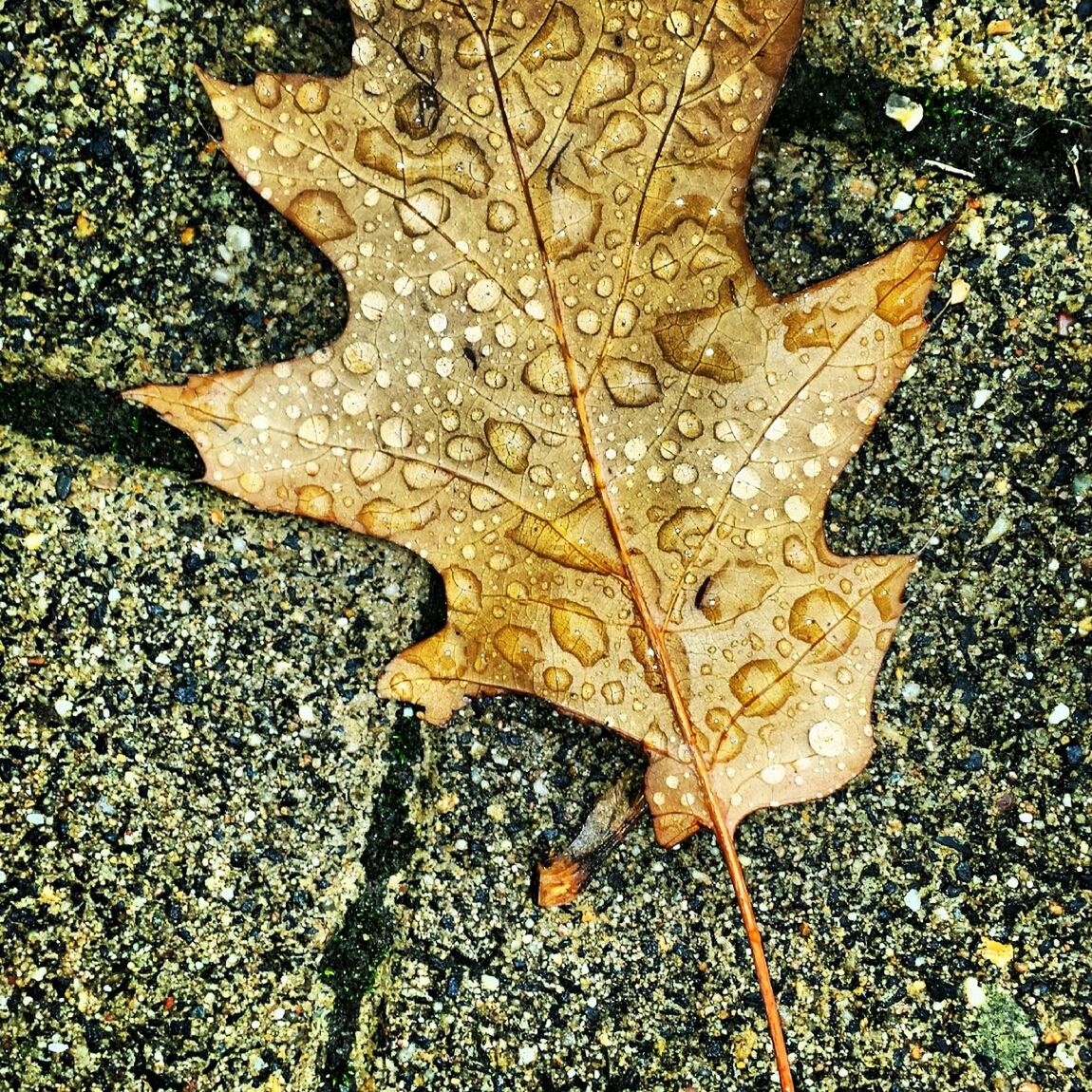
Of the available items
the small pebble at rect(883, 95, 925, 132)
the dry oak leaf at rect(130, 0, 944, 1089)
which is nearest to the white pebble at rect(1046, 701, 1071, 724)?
the dry oak leaf at rect(130, 0, 944, 1089)

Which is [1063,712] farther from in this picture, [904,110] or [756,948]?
[904,110]

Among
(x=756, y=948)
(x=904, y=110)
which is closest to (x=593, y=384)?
(x=904, y=110)

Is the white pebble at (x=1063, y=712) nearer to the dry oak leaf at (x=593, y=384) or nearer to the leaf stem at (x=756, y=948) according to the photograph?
the dry oak leaf at (x=593, y=384)

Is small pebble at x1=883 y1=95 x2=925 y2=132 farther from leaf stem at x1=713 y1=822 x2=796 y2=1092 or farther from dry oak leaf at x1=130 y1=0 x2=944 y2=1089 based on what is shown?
leaf stem at x1=713 y1=822 x2=796 y2=1092

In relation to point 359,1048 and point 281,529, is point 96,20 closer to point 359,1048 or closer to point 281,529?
point 281,529

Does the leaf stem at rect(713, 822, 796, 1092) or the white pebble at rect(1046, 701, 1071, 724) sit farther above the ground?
the white pebble at rect(1046, 701, 1071, 724)

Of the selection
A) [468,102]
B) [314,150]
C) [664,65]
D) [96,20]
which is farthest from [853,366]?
[96,20]

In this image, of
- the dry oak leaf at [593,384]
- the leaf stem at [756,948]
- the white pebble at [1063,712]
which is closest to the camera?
the dry oak leaf at [593,384]

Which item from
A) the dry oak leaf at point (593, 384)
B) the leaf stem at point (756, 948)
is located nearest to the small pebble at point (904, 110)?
the dry oak leaf at point (593, 384)
